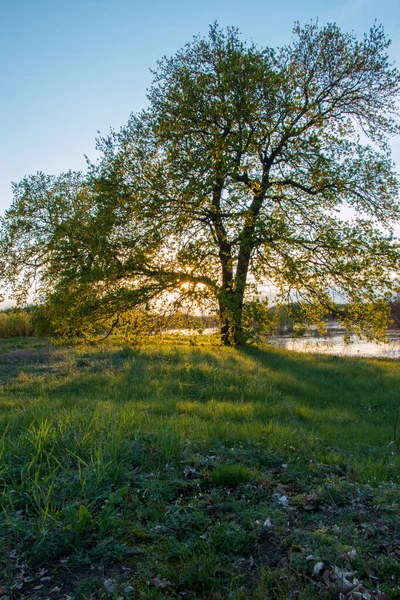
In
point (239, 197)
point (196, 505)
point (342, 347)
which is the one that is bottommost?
point (196, 505)

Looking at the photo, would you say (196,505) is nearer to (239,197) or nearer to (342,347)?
(239,197)

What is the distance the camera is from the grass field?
315cm

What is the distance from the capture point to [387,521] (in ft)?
12.7

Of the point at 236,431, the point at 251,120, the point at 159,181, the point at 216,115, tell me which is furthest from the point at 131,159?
the point at 236,431

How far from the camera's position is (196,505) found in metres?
4.13

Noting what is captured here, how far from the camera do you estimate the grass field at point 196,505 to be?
3.15 meters

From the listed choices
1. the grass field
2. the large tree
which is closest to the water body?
the large tree

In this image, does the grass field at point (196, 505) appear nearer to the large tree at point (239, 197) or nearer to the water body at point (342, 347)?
the large tree at point (239, 197)

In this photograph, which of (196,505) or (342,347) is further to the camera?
(342,347)

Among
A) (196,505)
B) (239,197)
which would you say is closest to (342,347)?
(239,197)

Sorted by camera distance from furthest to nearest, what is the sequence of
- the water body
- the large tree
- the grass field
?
the water body < the large tree < the grass field

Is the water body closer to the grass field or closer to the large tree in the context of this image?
the large tree

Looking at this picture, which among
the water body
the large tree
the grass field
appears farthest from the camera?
the water body

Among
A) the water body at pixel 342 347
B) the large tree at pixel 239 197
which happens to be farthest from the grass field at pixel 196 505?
the water body at pixel 342 347
